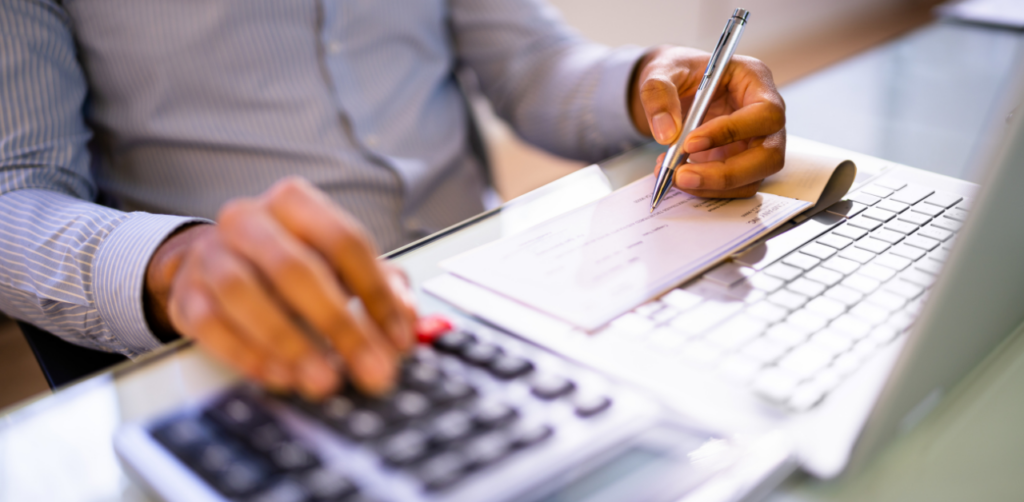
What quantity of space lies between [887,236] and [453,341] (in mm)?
303

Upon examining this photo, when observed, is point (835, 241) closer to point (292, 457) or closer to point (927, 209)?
point (927, 209)

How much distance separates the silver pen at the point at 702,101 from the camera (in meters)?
0.49

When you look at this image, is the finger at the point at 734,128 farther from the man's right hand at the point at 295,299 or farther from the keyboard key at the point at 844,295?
the man's right hand at the point at 295,299

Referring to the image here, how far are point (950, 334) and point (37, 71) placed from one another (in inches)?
29.0

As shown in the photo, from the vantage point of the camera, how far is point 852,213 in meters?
0.46

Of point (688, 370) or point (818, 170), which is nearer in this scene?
point (688, 370)

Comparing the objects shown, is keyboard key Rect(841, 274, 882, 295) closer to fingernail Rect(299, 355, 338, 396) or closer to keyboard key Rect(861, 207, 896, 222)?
keyboard key Rect(861, 207, 896, 222)

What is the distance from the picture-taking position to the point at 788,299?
36 cm

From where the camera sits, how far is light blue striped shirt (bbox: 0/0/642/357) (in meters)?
0.51

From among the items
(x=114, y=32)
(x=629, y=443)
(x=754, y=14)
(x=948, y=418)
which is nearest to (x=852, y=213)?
(x=948, y=418)

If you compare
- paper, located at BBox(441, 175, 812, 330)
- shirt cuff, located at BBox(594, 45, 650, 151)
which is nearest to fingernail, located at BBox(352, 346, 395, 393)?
paper, located at BBox(441, 175, 812, 330)

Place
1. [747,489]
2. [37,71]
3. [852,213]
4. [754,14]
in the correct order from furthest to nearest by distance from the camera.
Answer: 1. [754,14]
2. [37,71]
3. [852,213]
4. [747,489]

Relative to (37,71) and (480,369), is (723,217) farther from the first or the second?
(37,71)

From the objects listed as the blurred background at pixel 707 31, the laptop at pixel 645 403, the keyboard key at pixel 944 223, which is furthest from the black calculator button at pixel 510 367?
the blurred background at pixel 707 31
